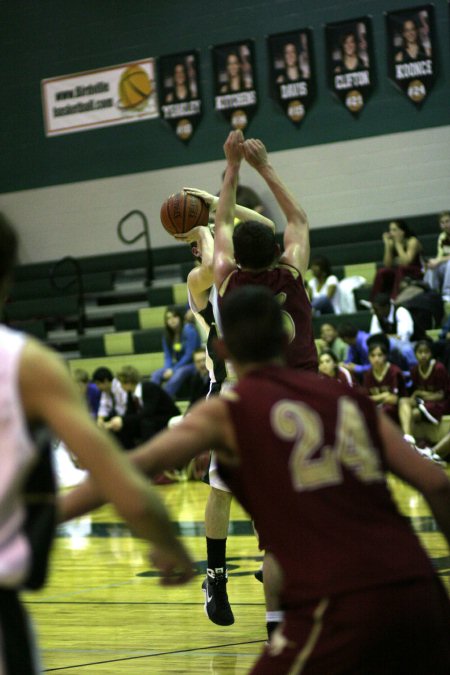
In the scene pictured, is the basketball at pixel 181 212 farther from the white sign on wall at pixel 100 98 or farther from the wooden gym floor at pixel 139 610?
the white sign on wall at pixel 100 98

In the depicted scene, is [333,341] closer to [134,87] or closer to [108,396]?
[108,396]

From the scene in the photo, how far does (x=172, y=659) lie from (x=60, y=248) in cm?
1247

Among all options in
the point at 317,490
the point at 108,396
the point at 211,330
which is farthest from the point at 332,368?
the point at 317,490

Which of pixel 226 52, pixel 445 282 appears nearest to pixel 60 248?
pixel 226 52

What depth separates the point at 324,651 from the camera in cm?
207

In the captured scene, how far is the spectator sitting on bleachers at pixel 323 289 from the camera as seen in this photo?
1233 cm

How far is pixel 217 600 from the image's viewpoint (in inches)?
176

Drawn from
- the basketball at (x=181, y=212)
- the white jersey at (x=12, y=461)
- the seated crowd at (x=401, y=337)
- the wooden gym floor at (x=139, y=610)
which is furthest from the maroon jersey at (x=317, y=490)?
the seated crowd at (x=401, y=337)

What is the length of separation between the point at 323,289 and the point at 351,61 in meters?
3.44

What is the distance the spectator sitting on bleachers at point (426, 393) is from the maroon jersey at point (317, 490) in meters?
8.26

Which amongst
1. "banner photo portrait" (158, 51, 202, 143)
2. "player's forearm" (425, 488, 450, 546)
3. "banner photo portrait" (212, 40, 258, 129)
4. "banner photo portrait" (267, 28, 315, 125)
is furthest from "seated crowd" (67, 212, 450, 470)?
"player's forearm" (425, 488, 450, 546)

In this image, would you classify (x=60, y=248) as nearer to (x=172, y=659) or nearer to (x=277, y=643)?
(x=172, y=659)

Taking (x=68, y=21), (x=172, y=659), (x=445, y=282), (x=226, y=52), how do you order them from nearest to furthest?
(x=172, y=659)
(x=445, y=282)
(x=226, y=52)
(x=68, y=21)

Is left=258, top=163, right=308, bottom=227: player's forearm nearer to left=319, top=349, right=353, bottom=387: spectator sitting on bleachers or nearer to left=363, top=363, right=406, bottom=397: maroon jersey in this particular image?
left=319, top=349, right=353, bottom=387: spectator sitting on bleachers
